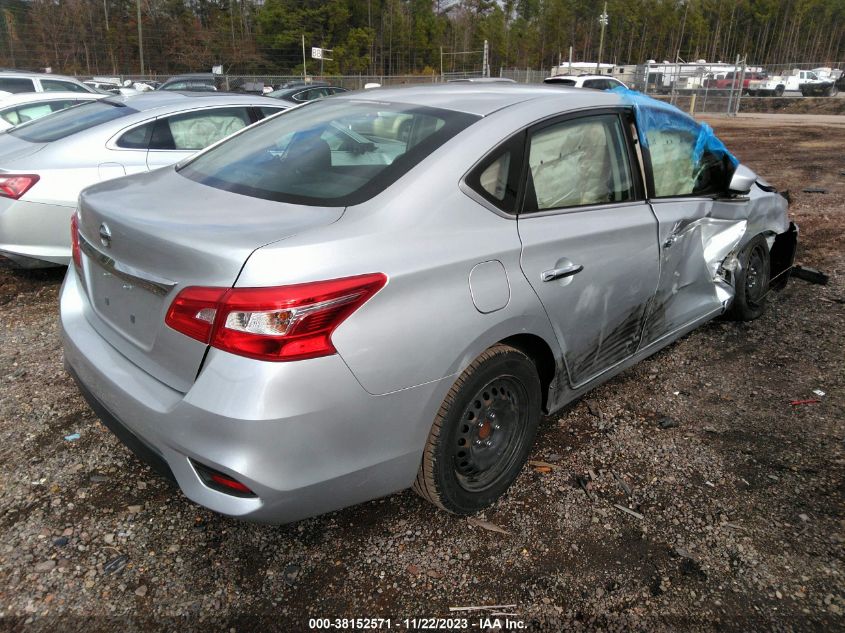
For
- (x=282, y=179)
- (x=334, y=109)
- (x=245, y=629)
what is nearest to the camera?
(x=245, y=629)

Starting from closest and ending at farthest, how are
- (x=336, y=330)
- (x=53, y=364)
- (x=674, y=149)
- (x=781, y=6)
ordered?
(x=336, y=330), (x=674, y=149), (x=53, y=364), (x=781, y=6)

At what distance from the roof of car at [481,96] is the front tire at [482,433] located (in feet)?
3.52

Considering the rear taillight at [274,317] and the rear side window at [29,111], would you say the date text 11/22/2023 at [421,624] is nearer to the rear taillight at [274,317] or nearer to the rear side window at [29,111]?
the rear taillight at [274,317]

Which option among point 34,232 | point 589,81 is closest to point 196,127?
point 34,232

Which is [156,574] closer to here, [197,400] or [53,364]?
[197,400]

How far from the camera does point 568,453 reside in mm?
3086

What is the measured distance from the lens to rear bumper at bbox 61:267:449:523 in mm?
1814

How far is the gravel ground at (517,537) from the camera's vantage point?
2156 mm

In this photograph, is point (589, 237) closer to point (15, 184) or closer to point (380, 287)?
point (380, 287)

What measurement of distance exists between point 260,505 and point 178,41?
73322 mm

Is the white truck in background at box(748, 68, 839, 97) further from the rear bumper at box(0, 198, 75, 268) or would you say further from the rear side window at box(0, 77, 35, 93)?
the rear bumper at box(0, 198, 75, 268)

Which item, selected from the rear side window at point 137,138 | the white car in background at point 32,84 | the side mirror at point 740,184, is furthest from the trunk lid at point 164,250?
the white car in background at point 32,84

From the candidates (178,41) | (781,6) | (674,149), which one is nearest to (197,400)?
(674,149)

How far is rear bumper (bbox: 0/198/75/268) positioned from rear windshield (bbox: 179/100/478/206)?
237cm
